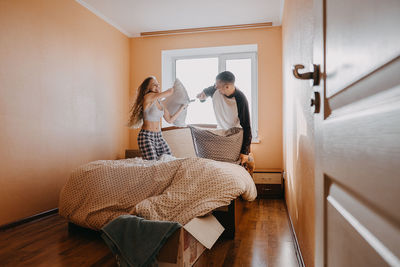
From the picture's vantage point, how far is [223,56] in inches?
198

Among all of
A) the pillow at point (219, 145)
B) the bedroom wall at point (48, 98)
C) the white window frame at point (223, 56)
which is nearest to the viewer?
the bedroom wall at point (48, 98)

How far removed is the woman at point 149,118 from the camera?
338 centimetres

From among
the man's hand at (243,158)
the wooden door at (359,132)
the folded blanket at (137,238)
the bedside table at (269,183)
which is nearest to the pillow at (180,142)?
the man's hand at (243,158)

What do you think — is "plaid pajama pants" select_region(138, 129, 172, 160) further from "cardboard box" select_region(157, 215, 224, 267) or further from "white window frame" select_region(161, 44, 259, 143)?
"white window frame" select_region(161, 44, 259, 143)

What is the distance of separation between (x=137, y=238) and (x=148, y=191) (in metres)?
0.59

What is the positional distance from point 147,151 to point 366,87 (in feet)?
9.97

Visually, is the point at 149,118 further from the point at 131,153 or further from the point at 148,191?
the point at 148,191

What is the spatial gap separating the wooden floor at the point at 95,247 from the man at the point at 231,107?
0.87 metres

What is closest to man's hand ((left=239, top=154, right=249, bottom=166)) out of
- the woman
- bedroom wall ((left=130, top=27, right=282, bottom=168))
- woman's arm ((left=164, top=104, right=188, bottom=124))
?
the woman

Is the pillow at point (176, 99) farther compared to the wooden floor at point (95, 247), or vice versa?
the pillow at point (176, 99)

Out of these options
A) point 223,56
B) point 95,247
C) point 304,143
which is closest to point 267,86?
point 223,56

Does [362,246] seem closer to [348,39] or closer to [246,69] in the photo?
[348,39]

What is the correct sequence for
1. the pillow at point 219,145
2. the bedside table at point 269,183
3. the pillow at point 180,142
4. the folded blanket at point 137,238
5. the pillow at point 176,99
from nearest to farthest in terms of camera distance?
1. the folded blanket at point 137,238
2. the pillow at point 219,145
3. the pillow at point 180,142
4. the pillow at point 176,99
5. the bedside table at point 269,183

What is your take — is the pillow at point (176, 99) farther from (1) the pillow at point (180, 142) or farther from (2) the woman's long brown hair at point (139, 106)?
(2) the woman's long brown hair at point (139, 106)
